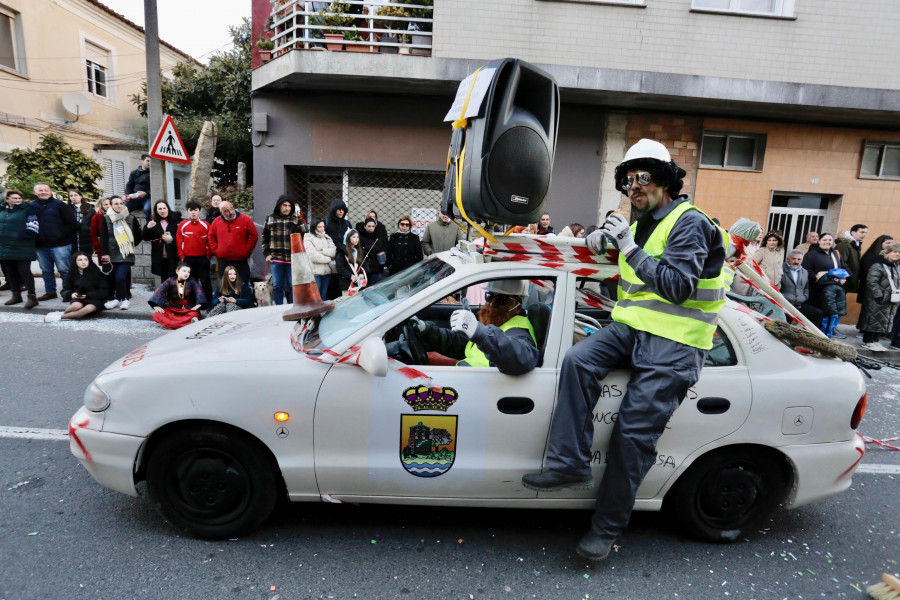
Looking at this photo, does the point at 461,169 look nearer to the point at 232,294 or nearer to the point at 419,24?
the point at 232,294

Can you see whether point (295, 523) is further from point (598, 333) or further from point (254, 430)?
point (598, 333)

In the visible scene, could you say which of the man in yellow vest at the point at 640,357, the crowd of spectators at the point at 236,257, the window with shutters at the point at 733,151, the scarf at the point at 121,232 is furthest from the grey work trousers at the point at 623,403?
Result: the window with shutters at the point at 733,151

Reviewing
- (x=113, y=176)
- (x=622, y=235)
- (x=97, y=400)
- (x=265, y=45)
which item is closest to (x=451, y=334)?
(x=622, y=235)

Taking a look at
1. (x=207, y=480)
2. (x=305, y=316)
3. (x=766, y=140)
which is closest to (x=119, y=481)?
(x=207, y=480)

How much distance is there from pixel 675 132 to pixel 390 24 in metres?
5.44

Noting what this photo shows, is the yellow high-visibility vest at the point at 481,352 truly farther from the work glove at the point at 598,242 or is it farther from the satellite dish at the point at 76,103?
the satellite dish at the point at 76,103

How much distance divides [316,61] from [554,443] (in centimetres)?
796

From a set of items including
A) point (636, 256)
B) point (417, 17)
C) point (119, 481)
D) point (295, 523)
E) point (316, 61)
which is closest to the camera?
point (636, 256)

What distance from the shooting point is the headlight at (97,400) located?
9.03ft

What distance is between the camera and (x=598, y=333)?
279cm

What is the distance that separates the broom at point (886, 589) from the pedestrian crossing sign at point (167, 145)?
960 centimetres

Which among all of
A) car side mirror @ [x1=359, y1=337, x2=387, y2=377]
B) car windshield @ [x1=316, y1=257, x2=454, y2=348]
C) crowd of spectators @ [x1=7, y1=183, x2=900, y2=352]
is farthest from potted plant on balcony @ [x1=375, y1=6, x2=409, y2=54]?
car side mirror @ [x1=359, y1=337, x2=387, y2=377]

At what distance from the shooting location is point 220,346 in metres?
2.98

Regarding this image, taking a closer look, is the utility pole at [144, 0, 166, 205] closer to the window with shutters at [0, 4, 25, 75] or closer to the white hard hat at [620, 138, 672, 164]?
the white hard hat at [620, 138, 672, 164]
